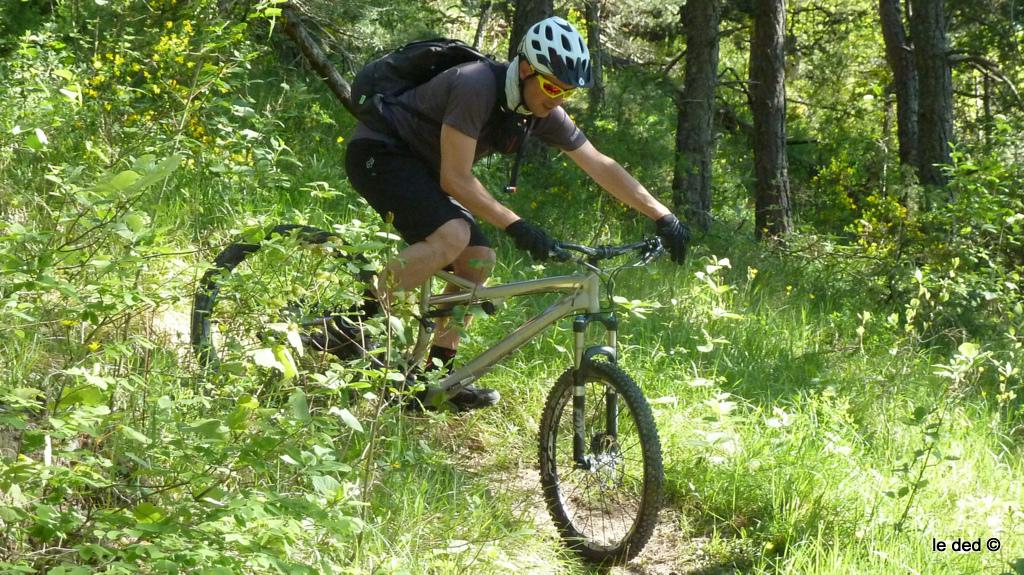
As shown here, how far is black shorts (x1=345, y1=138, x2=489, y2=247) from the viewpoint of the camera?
15.0 feet

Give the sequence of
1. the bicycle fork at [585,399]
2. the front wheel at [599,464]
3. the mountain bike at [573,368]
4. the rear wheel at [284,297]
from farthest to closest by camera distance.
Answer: the bicycle fork at [585,399]
the front wheel at [599,464]
the mountain bike at [573,368]
the rear wheel at [284,297]

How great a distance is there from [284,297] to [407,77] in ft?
4.80

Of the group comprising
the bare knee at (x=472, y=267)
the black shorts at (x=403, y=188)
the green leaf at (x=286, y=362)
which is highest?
the black shorts at (x=403, y=188)

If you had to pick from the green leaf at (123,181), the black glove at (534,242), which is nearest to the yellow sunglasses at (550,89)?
the black glove at (534,242)

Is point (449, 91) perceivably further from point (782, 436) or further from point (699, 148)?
point (699, 148)

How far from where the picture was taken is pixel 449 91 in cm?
448

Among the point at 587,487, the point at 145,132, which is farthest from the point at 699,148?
the point at 587,487

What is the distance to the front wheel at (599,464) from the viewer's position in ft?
13.0

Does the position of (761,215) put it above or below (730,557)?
above

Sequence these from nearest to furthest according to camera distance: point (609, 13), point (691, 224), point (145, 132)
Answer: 1. point (145, 132)
2. point (691, 224)
3. point (609, 13)

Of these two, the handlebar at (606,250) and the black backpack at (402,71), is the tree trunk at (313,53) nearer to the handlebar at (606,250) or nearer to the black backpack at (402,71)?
the black backpack at (402,71)

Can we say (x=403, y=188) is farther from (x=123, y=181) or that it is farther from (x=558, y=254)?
(x=123, y=181)

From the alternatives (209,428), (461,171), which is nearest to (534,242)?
(461,171)

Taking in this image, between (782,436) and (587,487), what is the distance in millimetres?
1186
